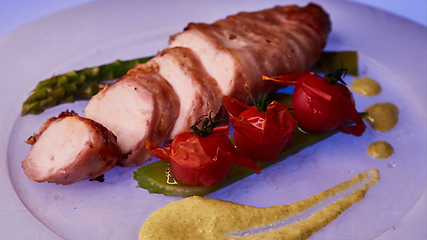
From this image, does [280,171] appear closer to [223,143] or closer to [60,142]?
[223,143]

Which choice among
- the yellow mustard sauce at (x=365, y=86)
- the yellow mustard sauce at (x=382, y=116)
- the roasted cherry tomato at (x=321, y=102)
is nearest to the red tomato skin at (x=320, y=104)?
the roasted cherry tomato at (x=321, y=102)

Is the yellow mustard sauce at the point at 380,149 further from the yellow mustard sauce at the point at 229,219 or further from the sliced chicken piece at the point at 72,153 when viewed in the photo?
the sliced chicken piece at the point at 72,153

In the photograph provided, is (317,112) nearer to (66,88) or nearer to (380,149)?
(380,149)

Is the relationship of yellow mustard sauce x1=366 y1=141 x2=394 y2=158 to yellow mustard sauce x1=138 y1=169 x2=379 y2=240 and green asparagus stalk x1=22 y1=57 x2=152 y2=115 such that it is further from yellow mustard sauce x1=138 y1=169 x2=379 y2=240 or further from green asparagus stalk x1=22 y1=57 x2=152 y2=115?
green asparagus stalk x1=22 y1=57 x2=152 y2=115

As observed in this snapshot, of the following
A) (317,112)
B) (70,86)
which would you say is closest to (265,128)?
(317,112)

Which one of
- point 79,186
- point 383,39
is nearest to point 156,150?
Answer: point 79,186
